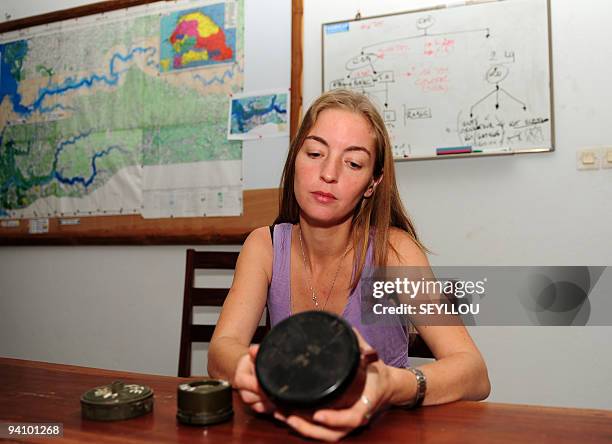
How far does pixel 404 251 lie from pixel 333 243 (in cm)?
20

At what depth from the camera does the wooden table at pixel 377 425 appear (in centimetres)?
68

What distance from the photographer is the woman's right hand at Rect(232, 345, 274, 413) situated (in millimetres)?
723

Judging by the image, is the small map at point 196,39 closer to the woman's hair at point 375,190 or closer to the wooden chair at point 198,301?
the wooden chair at point 198,301

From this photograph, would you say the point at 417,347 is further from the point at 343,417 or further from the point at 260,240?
the point at 343,417

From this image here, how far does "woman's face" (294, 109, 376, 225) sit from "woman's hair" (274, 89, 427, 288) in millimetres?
40

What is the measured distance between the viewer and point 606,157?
6.66ft

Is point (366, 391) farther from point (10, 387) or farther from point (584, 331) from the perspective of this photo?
point (584, 331)

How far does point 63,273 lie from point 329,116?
7.50ft

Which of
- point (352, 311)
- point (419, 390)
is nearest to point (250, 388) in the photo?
point (419, 390)

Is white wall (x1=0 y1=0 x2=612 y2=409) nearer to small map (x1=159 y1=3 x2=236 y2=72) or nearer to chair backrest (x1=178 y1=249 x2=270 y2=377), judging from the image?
small map (x1=159 y1=3 x2=236 y2=72)

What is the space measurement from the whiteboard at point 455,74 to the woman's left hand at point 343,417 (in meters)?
1.68

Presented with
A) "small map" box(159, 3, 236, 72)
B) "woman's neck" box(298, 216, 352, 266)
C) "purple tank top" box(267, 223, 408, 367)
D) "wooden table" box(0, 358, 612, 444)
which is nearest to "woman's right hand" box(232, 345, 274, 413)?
"wooden table" box(0, 358, 612, 444)

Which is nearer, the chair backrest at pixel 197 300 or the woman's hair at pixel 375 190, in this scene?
the woman's hair at pixel 375 190

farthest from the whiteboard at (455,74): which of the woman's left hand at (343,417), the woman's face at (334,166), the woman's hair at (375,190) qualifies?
the woman's left hand at (343,417)
